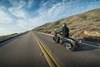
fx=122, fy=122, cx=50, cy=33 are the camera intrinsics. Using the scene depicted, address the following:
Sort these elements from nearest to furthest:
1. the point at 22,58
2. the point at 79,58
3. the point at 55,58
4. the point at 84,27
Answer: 1. the point at 79,58
2. the point at 55,58
3. the point at 22,58
4. the point at 84,27

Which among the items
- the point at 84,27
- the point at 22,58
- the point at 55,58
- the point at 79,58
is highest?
the point at 22,58

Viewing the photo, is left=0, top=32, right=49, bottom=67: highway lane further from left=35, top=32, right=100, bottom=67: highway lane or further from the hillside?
the hillside

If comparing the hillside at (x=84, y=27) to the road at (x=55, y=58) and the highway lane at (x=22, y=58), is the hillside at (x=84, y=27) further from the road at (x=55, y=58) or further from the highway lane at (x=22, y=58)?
the highway lane at (x=22, y=58)

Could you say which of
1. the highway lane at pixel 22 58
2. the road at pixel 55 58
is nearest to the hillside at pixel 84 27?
the road at pixel 55 58

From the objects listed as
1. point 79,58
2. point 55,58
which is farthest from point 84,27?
point 55,58

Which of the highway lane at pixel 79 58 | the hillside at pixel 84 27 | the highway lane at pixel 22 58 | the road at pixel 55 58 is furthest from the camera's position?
the hillside at pixel 84 27

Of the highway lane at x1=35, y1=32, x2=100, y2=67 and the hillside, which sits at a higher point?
the highway lane at x1=35, y1=32, x2=100, y2=67

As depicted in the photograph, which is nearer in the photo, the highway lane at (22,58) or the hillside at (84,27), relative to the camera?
the highway lane at (22,58)

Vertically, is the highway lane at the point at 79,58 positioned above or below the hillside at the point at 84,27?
above

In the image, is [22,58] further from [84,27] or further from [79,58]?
[84,27]

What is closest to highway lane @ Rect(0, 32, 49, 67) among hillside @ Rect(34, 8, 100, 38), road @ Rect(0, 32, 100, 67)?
road @ Rect(0, 32, 100, 67)

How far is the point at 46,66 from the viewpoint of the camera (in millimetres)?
5730

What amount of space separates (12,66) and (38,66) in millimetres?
1302

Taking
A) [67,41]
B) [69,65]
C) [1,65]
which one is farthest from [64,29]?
[1,65]
